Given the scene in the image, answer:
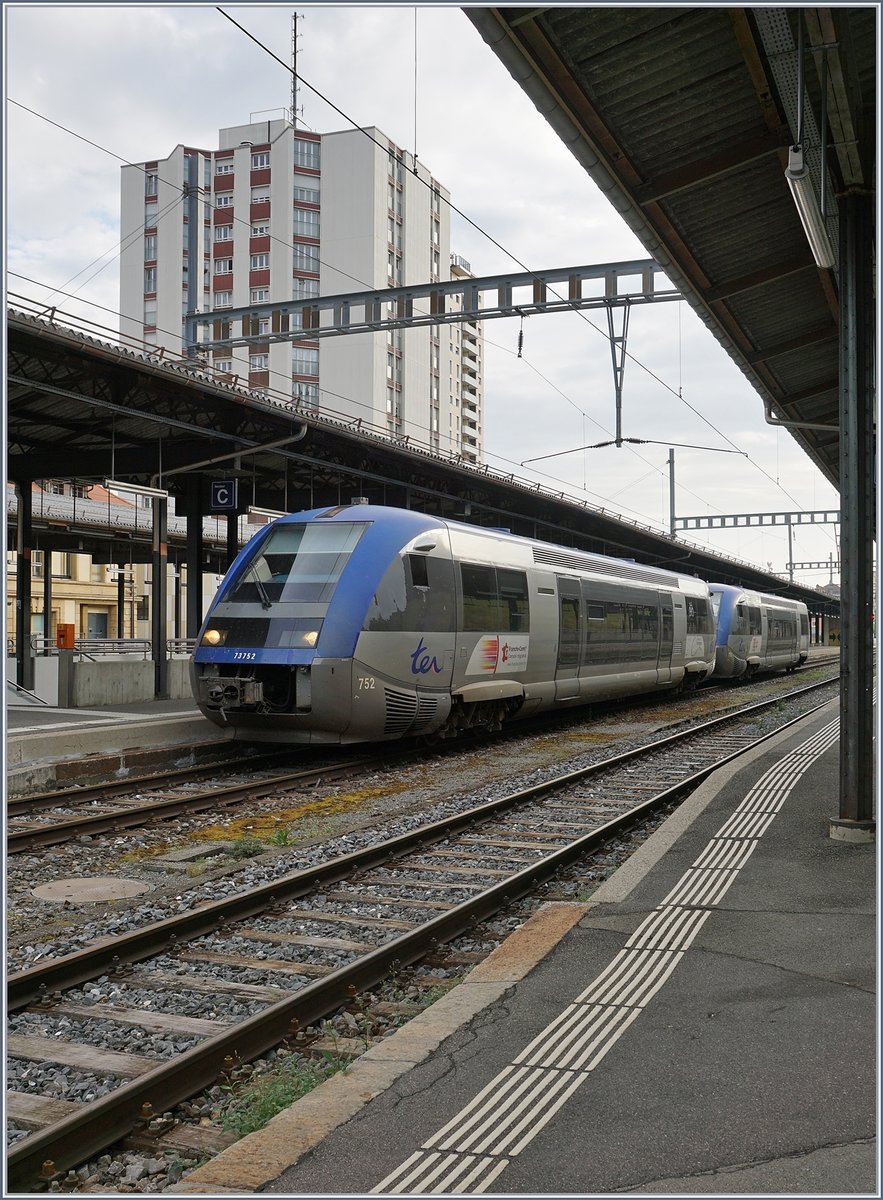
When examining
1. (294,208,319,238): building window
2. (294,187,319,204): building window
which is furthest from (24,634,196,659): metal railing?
(294,187,319,204): building window

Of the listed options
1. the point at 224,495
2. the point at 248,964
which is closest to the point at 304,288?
the point at 224,495

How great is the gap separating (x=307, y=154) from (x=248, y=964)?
71.1 m

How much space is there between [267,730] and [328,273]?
60893mm

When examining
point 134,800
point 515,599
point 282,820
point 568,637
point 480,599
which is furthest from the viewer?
point 568,637

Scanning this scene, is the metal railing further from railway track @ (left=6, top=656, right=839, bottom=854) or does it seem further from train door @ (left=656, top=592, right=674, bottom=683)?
train door @ (left=656, top=592, right=674, bottom=683)

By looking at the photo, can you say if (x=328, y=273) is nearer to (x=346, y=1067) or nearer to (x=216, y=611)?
(x=216, y=611)

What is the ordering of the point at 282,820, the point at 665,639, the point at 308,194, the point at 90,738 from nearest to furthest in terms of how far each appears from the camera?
the point at 282,820 < the point at 90,738 < the point at 665,639 < the point at 308,194

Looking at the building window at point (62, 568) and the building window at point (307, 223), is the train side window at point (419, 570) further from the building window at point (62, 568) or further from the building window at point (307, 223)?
the building window at point (307, 223)

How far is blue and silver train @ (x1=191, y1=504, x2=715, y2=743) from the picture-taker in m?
11.5

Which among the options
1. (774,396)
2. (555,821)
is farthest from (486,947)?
(774,396)

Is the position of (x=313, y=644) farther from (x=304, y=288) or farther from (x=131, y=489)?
(x=304, y=288)

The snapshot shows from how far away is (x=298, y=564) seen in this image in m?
12.3

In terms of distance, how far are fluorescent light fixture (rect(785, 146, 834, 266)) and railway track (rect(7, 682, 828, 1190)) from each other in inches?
175

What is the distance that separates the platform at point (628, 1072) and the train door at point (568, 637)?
10705 millimetres
